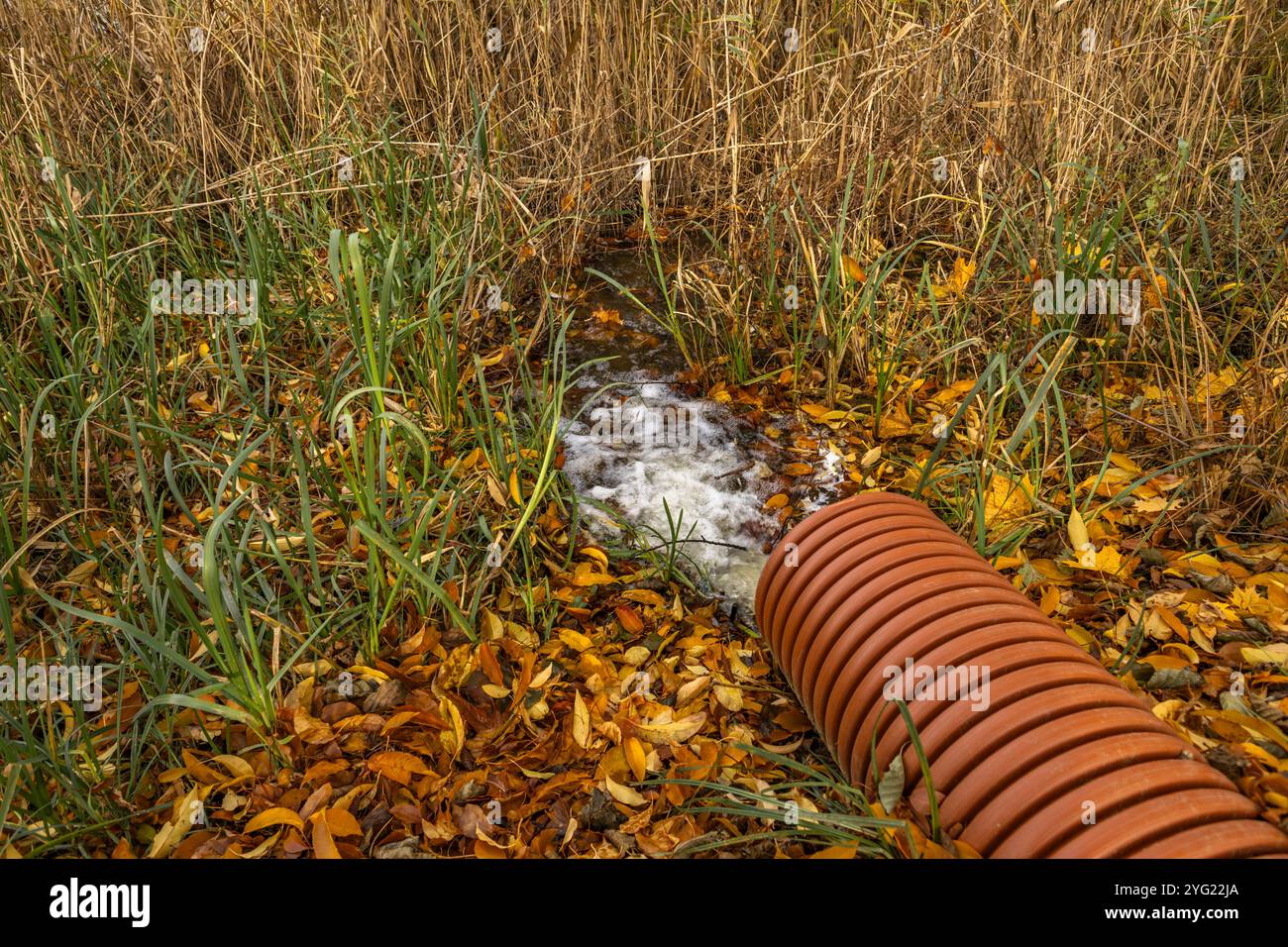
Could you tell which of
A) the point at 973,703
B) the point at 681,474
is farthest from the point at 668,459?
the point at 973,703

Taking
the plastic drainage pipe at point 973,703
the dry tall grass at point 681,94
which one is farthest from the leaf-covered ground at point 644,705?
the dry tall grass at point 681,94

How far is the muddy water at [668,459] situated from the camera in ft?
8.95

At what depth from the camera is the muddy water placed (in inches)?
107

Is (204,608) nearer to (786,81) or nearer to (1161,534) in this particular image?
(1161,534)

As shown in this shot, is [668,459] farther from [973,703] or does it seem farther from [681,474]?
[973,703]

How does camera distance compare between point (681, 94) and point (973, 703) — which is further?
point (681, 94)

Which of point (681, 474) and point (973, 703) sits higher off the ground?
point (973, 703)

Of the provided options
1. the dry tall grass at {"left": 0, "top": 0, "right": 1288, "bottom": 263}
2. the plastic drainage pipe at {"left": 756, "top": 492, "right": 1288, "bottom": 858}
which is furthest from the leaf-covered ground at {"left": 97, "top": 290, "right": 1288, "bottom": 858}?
the dry tall grass at {"left": 0, "top": 0, "right": 1288, "bottom": 263}

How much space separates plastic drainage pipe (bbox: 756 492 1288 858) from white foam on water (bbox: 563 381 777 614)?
48 centimetres

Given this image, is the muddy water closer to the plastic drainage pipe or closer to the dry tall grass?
the plastic drainage pipe

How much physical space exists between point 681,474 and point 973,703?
155 cm

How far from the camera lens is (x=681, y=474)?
9.80 ft

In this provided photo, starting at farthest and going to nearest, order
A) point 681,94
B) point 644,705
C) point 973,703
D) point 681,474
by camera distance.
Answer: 1. point 681,94
2. point 681,474
3. point 644,705
4. point 973,703
